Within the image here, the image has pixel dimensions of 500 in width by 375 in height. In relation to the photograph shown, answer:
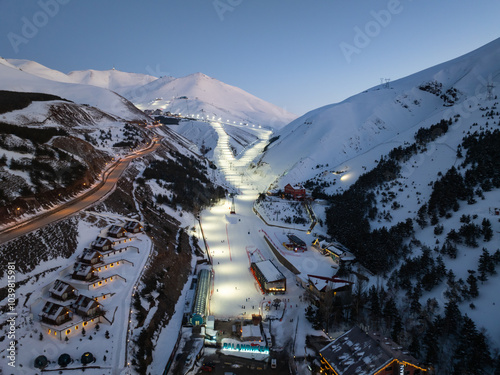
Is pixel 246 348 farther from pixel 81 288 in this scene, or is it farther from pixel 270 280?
pixel 81 288

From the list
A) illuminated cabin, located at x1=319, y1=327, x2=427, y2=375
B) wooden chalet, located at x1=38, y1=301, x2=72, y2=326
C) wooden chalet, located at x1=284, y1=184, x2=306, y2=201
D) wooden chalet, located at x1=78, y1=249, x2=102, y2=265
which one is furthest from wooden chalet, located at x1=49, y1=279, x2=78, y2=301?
wooden chalet, located at x1=284, y1=184, x2=306, y2=201

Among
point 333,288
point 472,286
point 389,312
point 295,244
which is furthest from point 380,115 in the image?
point 389,312

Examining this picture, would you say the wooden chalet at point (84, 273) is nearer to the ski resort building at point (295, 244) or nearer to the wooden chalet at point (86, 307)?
the wooden chalet at point (86, 307)

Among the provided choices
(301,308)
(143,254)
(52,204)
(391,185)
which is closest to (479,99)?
(391,185)

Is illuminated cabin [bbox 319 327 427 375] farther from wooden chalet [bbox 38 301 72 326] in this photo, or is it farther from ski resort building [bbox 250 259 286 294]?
wooden chalet [bbox 38 301 72 326]

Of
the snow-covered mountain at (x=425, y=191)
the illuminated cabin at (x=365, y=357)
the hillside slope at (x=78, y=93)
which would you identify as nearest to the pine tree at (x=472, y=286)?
the snow-covered mountain at (x=425, y=191)

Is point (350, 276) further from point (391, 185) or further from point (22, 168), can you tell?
point (22, 168)
